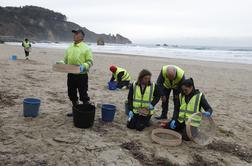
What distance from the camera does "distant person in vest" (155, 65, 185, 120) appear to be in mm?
5645

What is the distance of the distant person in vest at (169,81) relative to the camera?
5.64m

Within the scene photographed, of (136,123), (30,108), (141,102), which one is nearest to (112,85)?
(141,102)

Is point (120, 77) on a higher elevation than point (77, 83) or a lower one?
lower

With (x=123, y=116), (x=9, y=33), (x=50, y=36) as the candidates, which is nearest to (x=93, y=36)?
(x=50, y=36)

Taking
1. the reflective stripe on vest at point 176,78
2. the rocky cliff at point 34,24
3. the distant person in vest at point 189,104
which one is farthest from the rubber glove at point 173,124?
the rocky cliff at point 34,24

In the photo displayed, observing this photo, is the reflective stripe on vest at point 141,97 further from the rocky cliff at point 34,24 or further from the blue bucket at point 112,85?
the rocky cliff at point 34,24

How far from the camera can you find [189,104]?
5.08 meters

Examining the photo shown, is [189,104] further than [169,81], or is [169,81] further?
[169,81]

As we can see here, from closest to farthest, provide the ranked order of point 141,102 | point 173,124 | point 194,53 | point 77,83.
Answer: point 173,124
point 141,102
point 77,83
point 194,53

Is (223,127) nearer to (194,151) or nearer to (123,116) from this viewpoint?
(194,151)

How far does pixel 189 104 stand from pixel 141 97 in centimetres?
92

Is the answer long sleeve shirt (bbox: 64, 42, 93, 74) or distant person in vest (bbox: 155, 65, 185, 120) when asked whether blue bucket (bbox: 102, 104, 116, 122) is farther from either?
distant person in vest (bbox: 155, 65, 185, 120)

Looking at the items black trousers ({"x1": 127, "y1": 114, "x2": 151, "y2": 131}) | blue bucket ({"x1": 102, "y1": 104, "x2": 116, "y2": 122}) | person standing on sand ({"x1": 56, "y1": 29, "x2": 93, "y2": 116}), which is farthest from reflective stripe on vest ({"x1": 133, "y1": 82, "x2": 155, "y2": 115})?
person standing on sand ({"x1": 56, "y1": 29, "x2": 93, "y2": 116})

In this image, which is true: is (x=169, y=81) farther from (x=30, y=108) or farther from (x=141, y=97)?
(x=30, y=108)
